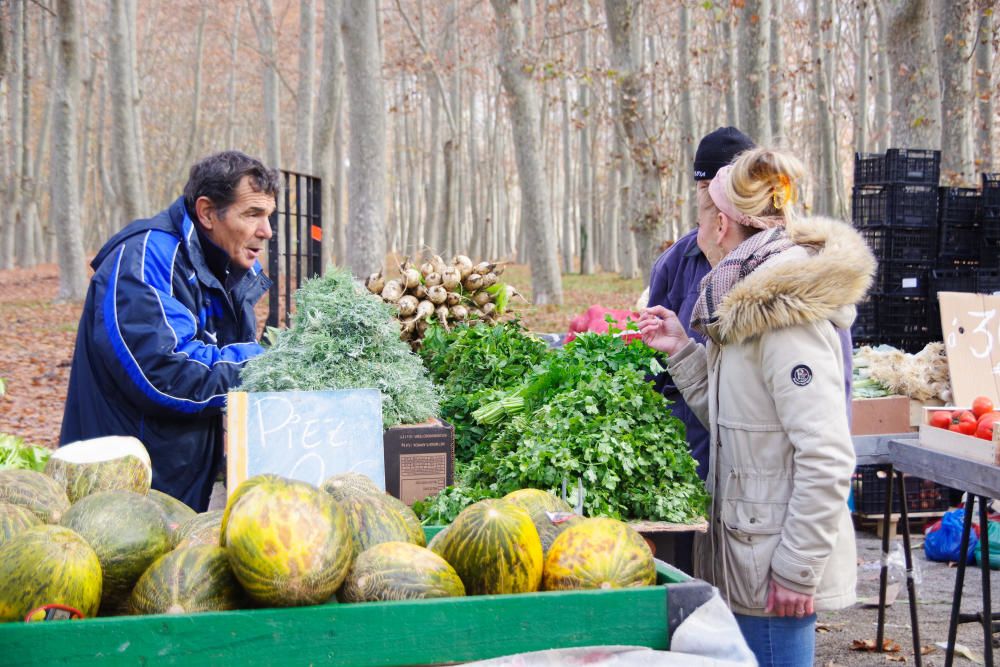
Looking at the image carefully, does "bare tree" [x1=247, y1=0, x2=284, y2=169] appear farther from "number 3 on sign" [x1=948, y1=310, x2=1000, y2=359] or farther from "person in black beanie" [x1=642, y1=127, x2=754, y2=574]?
"person in black beanie" [x1=642, y1=127, x2=754, y2=574]

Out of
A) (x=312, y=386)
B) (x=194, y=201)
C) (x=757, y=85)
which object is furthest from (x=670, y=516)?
(x=757, y=85)

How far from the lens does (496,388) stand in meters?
4.25

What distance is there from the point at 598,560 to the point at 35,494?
1377 mm

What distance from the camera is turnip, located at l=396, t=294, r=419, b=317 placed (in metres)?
5.00

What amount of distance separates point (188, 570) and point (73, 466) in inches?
33.7

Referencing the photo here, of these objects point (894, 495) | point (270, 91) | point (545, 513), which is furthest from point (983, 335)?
point (270, 91)

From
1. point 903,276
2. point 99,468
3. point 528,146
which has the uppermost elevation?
point 528,146

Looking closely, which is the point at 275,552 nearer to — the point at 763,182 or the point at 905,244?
the point at 763,182

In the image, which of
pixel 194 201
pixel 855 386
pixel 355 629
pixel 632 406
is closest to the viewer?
pixel 355 629

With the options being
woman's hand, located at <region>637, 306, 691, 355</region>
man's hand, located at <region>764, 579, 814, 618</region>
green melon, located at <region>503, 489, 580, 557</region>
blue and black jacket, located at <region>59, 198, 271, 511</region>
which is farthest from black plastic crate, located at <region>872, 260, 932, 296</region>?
green melon, located at <region>503, 489, 580, 557</region>

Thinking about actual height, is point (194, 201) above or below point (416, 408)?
above

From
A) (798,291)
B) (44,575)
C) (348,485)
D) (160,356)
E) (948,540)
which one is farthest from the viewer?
(948,540)

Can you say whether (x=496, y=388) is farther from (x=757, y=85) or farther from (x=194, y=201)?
(x=757, y=85)

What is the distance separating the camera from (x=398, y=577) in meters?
1.94
